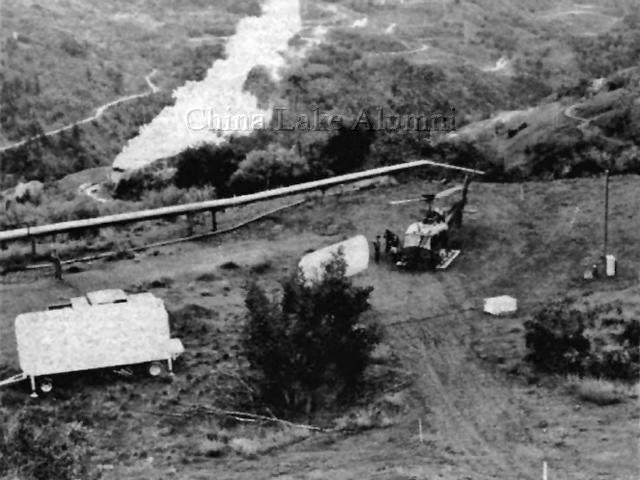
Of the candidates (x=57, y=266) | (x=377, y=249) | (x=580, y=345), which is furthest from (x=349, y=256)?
(x=580, y=345)

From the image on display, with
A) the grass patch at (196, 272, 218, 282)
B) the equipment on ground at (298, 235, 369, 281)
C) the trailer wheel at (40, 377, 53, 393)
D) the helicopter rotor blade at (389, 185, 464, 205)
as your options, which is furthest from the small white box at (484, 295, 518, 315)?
the trailer wheel at (40, 377, 53, 393)

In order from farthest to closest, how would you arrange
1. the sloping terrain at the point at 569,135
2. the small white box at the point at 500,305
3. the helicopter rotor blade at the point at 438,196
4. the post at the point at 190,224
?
the sloping terrain at the point at 569,135, the helicopter rotor blade at the point at 438,196, the post at the point at 190,224, the small white box at the point at 500,305

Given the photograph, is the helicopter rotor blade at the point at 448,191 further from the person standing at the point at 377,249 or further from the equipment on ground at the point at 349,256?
the person standing at the point at 377,249

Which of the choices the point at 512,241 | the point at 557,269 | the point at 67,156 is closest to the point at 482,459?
the point at 557,269

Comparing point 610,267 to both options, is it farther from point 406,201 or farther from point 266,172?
point 266,172

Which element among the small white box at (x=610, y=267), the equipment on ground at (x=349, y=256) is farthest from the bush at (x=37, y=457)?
the small white box at (x=610, y=267)

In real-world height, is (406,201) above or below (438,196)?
below
